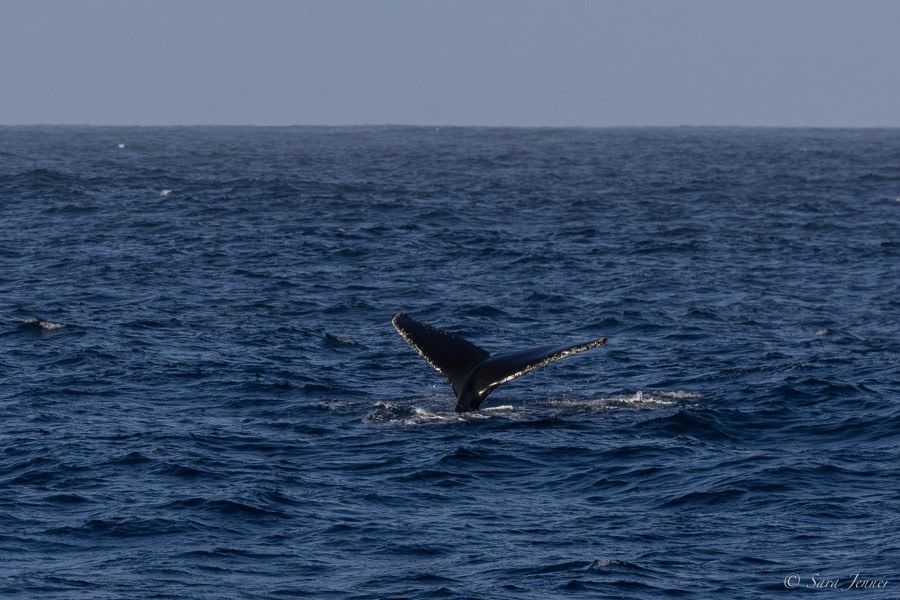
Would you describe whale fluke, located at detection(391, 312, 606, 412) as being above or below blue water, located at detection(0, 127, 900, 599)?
above

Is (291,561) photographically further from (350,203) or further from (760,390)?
(350,203)

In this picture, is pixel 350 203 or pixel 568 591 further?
pixel 350 203

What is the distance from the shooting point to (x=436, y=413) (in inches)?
969

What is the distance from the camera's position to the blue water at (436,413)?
17250 millimetres

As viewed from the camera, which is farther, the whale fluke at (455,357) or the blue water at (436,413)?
the whale fluke at (455,357)

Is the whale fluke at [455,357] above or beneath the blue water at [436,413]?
above

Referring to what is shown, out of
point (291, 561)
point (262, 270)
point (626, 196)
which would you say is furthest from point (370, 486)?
point (626, 196)

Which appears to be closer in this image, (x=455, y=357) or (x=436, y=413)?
(x=455, y=357)

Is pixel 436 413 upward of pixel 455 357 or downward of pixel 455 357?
downward

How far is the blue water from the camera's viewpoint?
56.6ft

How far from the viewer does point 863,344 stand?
32.1m

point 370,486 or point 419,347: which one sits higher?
point 419,347

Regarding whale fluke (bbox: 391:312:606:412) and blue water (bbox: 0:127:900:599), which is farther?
whale fluke (bbox: 391:312:606:412)

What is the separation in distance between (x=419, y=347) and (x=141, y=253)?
975 inches
